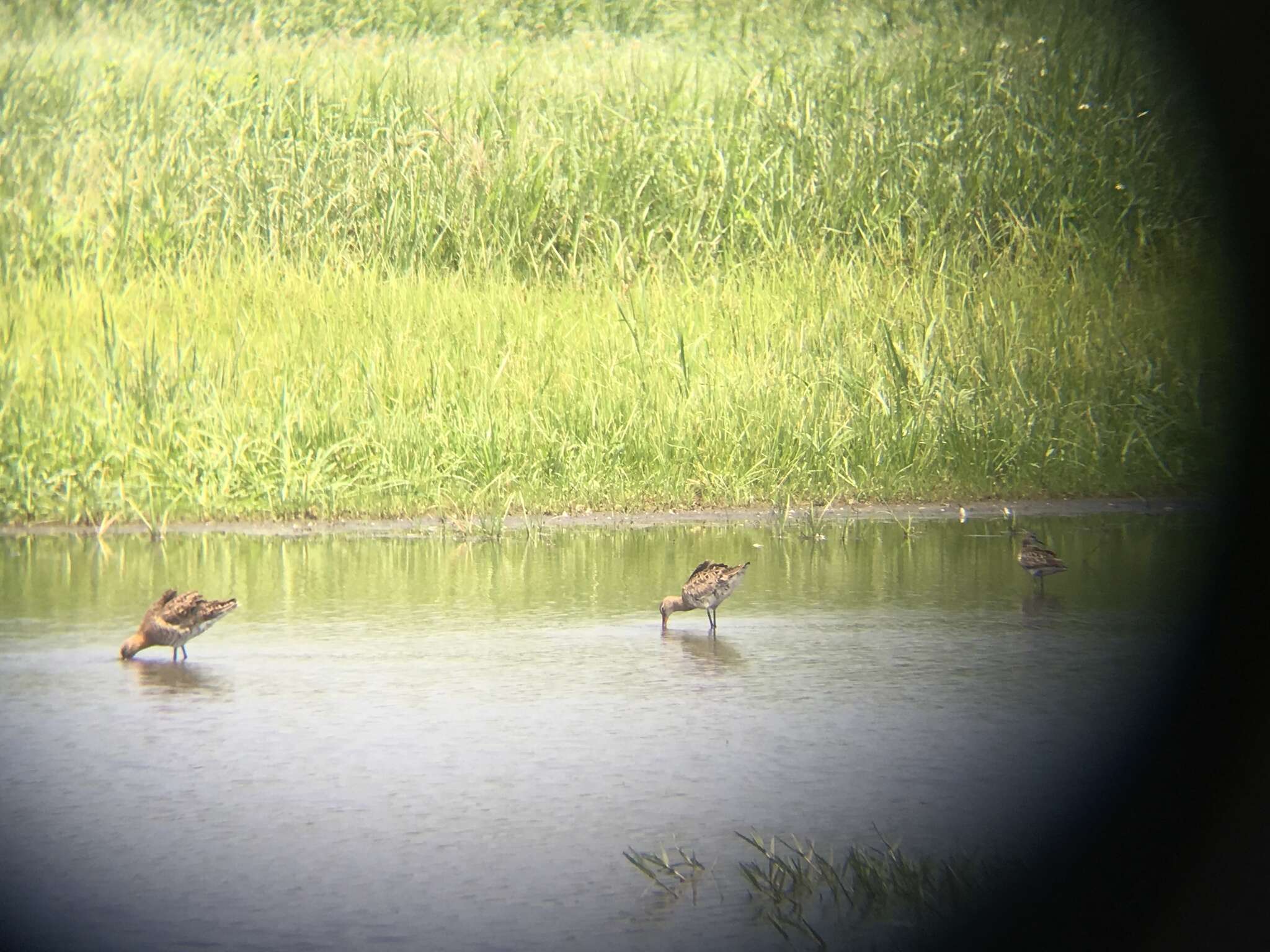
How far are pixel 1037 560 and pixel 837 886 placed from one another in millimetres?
3435

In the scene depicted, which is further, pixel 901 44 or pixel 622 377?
pixel 901 44

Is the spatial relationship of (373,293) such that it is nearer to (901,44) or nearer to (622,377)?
(622,377)

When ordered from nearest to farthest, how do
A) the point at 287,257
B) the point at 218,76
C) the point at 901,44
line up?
the point at 287,257, the point at 218,76, the point at 901,44

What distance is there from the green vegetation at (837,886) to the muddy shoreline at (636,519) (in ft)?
14.2

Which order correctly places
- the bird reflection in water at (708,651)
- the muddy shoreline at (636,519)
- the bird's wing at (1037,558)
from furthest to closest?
the muddy shoreline at (636,519) < the bird's wing at (1037,558) < the bird reflection in water at (708,651)

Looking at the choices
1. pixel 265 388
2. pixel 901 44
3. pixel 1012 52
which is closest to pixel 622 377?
pixel 265 388

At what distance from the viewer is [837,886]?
3748mm

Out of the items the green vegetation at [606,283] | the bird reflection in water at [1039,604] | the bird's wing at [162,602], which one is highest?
the green vegetation at [606,283]

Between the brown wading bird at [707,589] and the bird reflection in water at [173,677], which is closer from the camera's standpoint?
the bird reflection in water at [173,677]

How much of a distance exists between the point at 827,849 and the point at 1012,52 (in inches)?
457

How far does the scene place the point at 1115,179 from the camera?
41.6 feet

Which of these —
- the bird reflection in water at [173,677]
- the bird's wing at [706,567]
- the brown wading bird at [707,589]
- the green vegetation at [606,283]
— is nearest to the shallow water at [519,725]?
the bird reflection in water at [173,677]

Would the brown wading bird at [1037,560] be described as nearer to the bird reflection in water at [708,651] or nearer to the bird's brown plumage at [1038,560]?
the bird's brown plumage at [1038,560]

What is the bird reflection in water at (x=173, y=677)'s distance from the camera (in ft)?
18.1
